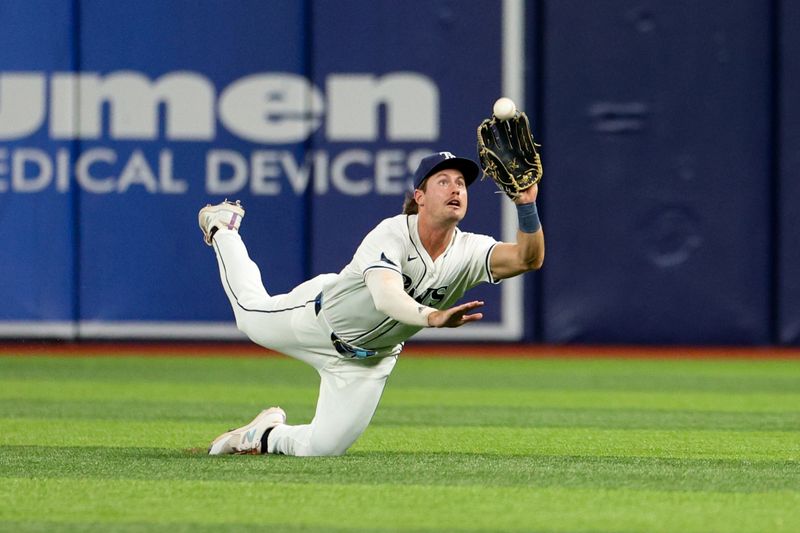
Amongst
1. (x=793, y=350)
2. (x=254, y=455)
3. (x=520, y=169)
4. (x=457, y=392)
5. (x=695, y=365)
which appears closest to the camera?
(x=520, y=169)

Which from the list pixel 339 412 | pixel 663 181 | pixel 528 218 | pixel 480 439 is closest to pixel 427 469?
pixel 339 412

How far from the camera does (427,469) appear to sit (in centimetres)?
601

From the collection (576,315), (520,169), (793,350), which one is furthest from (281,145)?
(520,169)

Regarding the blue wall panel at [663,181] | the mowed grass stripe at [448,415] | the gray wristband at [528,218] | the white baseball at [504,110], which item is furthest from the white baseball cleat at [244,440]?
the blue wall panel at [663,181]

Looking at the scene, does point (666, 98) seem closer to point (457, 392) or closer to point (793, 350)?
point (793, 350)

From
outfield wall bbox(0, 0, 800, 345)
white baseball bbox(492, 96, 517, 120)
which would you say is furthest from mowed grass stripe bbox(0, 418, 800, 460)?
outfield wall bbox(0, 0, 800, 345)

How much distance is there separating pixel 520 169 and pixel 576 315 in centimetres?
814

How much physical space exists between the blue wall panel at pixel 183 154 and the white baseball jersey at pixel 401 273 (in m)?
7.51

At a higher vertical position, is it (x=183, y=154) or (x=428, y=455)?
(x=183, y=154)

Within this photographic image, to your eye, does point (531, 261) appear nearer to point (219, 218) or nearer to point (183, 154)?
point (219, 218)

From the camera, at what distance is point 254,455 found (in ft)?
21.6

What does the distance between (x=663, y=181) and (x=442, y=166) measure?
8044 mm

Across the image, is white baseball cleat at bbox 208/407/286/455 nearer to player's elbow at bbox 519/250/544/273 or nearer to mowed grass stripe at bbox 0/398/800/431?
player's elbow at bbox 519/250/544/273

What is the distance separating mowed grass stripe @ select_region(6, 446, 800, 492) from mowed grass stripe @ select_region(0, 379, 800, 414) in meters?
3.06
